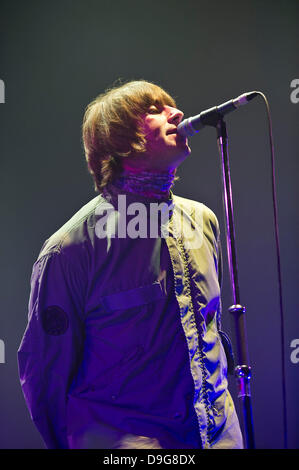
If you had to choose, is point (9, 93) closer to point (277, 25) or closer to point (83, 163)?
point (83, 163)

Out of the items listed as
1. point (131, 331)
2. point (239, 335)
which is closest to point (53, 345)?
point (131, 331)

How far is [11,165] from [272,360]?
5.58ft

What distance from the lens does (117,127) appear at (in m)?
1.58

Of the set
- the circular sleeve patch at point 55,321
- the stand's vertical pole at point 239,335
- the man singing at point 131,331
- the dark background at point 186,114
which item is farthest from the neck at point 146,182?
the dark background at point 186,114

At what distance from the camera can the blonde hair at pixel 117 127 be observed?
1551 mm

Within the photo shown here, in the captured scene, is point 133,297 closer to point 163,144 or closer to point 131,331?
point 131,331

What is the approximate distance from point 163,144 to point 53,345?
69cm

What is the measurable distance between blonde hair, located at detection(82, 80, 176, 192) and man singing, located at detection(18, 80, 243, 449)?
0.03 m

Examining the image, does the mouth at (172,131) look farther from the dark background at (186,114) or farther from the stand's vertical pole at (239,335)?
the dark background at (186,114)

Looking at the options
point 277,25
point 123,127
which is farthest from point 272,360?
point 277,25

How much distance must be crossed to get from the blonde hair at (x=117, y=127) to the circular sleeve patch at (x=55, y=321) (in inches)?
18.4

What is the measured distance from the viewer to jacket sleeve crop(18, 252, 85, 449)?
52.2 inches
